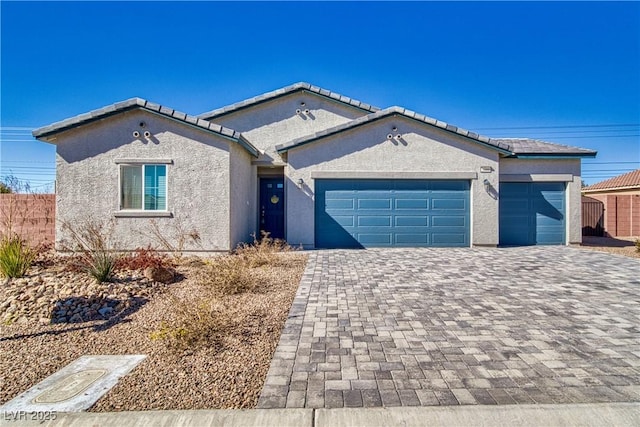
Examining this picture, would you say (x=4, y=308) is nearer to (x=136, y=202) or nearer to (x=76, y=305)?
(x=76, y=305)

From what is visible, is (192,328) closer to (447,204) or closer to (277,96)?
(447,204)

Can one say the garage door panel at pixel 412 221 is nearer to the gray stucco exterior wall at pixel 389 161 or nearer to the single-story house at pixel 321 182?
the single-story house at pixel 321 182

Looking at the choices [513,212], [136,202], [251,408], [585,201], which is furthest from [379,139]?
[585,201]

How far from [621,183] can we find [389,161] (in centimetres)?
2001

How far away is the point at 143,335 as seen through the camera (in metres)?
4.35

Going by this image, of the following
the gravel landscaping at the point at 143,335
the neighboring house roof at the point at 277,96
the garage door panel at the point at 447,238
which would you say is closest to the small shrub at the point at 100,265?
the gravel landscaping at the point at 143,335

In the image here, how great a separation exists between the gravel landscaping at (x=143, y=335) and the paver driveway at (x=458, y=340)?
35 centimetres

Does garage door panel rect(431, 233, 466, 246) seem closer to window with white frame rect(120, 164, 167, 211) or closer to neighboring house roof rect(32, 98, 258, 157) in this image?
neighboring house roof rect(32, 98, 258, 157)

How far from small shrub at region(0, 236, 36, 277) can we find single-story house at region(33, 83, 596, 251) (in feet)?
10.7

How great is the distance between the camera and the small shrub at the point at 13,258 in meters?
6.62

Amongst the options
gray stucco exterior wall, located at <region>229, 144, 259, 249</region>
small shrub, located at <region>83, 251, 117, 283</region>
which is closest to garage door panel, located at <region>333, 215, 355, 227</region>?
gray stucco exterior wall, located at <region>229, 144, 259, 249</region>

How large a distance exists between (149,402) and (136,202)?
8.86 m

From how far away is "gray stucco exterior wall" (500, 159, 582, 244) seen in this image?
42.5 ft

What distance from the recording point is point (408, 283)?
707 centimetres
